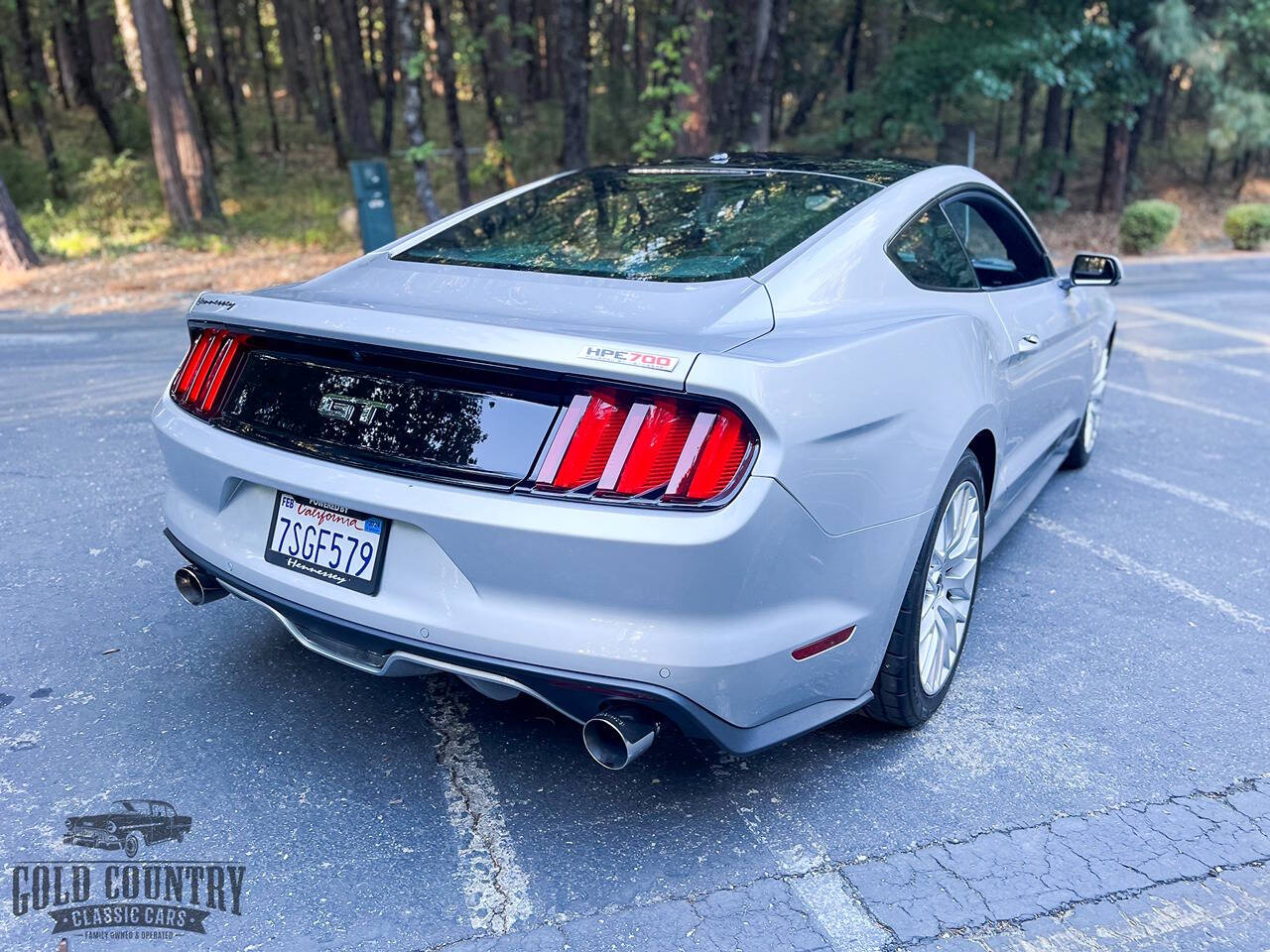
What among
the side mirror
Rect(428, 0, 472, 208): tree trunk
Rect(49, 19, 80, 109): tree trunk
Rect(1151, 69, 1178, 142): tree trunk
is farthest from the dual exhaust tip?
Rect(49, 19, 80, 109): tree trunk

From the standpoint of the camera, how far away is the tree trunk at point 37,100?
20188mm

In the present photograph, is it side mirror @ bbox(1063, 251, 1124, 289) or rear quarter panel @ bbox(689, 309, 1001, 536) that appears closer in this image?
rear quarter panel @ bbox(689, 309, 1001, 536)

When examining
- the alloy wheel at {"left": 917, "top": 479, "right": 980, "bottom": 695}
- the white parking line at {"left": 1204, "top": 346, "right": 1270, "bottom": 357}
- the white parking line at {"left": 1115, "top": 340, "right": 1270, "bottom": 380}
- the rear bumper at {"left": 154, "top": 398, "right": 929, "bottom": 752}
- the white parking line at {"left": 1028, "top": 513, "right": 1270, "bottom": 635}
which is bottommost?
the white parking line at {"left": 1204, "top": 346, "right": 1270, "bottom": 357}

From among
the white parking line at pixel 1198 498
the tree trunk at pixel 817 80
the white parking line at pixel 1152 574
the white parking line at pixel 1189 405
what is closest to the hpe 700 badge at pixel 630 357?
the white parking line at pixel 1152 574

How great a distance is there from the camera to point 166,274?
12.4m

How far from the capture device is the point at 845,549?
2.48 meters

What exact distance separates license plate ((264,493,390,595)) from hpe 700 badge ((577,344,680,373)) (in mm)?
636

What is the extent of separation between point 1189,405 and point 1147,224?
9945mm

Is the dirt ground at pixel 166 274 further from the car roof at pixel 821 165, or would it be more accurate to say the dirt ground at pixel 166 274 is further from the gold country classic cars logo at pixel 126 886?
the gold country classic cars logo at pixel 126 886

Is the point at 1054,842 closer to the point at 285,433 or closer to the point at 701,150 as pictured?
the point at 285,433

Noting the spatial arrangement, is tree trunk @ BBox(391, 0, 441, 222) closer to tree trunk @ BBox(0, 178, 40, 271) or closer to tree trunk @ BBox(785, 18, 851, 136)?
tree trunk @ BBox(0, 178, 40, 271)

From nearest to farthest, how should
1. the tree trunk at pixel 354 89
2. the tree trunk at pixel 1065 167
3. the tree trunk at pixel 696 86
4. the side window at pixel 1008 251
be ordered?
the side window at pixel 1008 251 < the tree trunk at pixel 696 86 < the tree trunk at pixel 1065 167 < the tree trunk at pixel 354 89

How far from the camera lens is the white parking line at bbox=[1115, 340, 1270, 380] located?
791cm

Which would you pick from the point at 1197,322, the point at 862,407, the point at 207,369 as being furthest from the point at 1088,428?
the point at 1197,322
